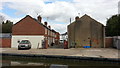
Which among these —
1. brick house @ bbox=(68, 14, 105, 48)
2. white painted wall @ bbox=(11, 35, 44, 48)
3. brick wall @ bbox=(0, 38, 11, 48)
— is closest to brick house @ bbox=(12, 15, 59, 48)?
white painted wall @ bbox=(11, 35, 44, 48)

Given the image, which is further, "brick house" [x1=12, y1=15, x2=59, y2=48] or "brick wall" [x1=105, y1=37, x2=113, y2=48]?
"brick wall" [x1=105, y1=37, x2=113, y2=48]

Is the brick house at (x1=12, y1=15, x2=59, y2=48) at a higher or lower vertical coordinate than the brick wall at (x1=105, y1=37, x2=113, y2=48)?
higher

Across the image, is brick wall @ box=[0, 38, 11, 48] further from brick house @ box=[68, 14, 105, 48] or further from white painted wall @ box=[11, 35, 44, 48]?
brick house @ box=[68, 14, 105, 48]

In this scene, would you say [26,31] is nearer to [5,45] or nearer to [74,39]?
[5,45]

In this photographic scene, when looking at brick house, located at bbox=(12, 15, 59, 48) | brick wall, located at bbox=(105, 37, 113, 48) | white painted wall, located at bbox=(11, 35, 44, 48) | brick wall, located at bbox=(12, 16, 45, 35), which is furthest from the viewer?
brick wall, located at bbox=(105, 37, 113, 48)

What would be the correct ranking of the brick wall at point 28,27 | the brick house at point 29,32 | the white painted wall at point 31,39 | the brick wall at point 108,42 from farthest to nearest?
1. the brick wall at point 108,42
2. the brick wall at point 28,27
3. the brick house at point 29,32
4. the white painted wall at point 31,39

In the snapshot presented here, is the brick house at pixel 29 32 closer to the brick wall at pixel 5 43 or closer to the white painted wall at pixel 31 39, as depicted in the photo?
the white painted wall at pixel 31 39

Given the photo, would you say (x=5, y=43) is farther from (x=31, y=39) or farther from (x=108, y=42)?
(x=108, y=42)

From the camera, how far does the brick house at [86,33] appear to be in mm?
32688

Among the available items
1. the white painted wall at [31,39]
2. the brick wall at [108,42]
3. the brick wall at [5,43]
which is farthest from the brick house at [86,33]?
the brick wall at [5,43]

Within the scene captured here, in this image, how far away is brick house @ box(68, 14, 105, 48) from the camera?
32688 millimetres

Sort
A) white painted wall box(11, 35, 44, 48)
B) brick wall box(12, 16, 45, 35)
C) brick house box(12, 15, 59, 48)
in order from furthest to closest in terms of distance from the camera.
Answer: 1. brick wall box(12, 16, 45, 35)
2. brick house box(12, 15, 59, 48)
3. white painted wall box(11, 35, 44, 48)

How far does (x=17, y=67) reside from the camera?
39.1ft

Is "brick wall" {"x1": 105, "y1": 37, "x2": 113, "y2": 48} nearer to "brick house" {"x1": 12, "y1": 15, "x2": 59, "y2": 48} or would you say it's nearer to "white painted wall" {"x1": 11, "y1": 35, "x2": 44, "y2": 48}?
"brick house" {"x1": 12, "y1": 15, "x2": 59, "y2": 48}
